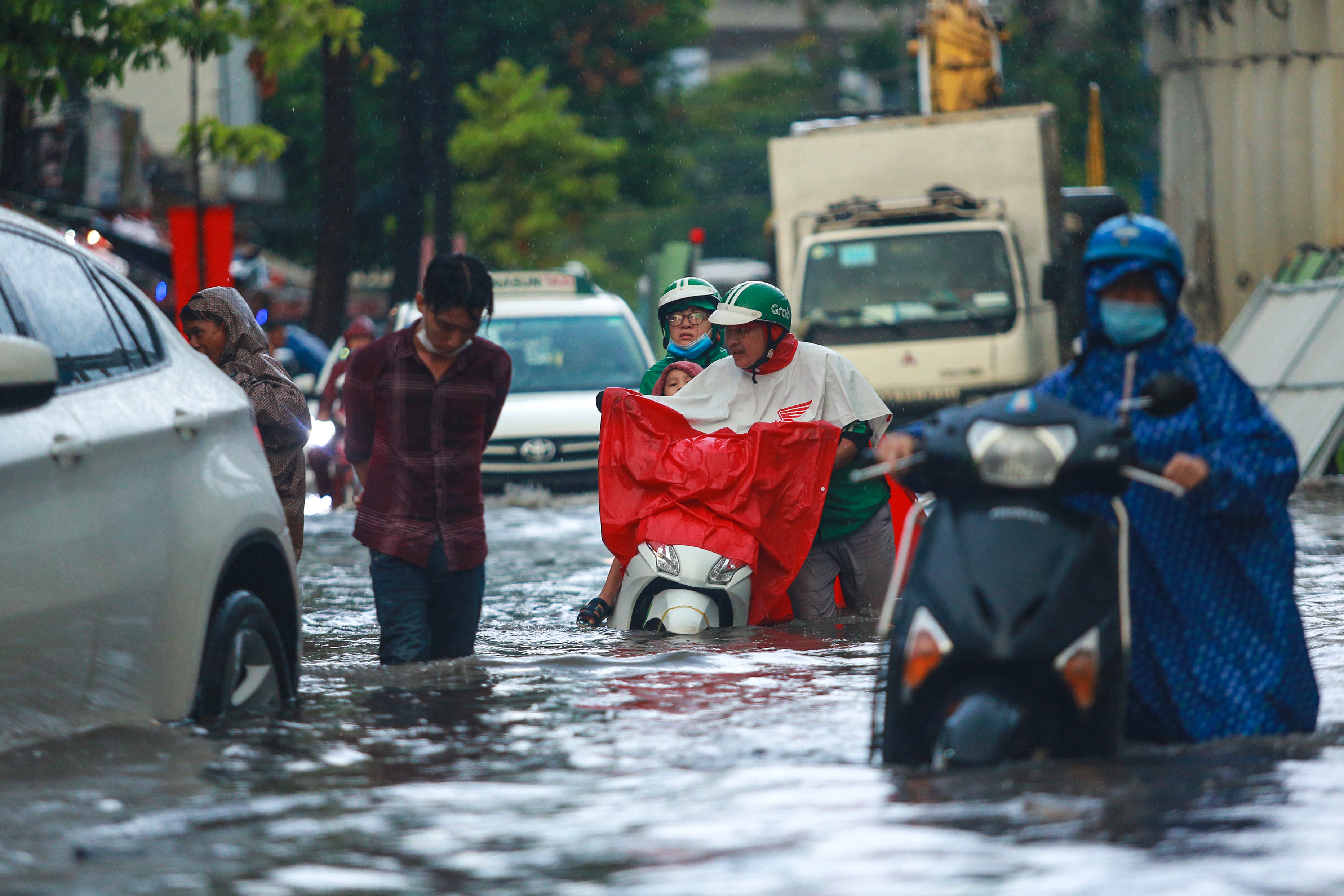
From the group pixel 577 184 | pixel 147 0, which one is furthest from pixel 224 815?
pixel 577 184

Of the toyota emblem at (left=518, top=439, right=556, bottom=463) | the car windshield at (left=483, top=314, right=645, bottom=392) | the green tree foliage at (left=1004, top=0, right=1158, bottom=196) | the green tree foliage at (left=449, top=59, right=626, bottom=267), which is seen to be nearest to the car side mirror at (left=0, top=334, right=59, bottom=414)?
the toyota emblem at (left=518, top=439, right=556, bottom=463)

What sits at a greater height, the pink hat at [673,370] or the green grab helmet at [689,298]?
the green grab helmet at [689,298]

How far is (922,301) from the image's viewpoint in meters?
18.2

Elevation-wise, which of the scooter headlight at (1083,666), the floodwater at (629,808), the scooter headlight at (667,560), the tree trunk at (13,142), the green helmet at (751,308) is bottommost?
the floodwater at (629,808)

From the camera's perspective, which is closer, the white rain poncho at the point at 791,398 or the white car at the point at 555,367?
the white rain poncho at the point at 791,398

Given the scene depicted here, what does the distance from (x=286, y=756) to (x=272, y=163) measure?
3257 centimetres

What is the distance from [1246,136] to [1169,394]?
59.5 feet

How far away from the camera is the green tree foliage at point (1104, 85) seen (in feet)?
135

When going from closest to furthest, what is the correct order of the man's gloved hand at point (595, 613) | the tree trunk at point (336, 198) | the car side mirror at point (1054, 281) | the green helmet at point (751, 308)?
the green helmet at point (751, 308), the man's gloved hand at point (595, 613), the car side mirror at point (1054, 281), the tree trunk at point (336, 198)

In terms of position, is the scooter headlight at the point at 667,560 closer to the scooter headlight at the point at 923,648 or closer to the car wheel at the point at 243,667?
the car wheel at the point at 243,667

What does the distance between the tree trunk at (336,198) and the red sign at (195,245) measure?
4.64 m

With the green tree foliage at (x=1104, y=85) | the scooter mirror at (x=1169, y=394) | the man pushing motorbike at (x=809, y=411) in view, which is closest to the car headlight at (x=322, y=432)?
the man pushing motorbike at (x=809, y=411)

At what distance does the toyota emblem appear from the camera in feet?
52.5

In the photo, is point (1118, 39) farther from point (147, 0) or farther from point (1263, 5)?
point (147, 0)
